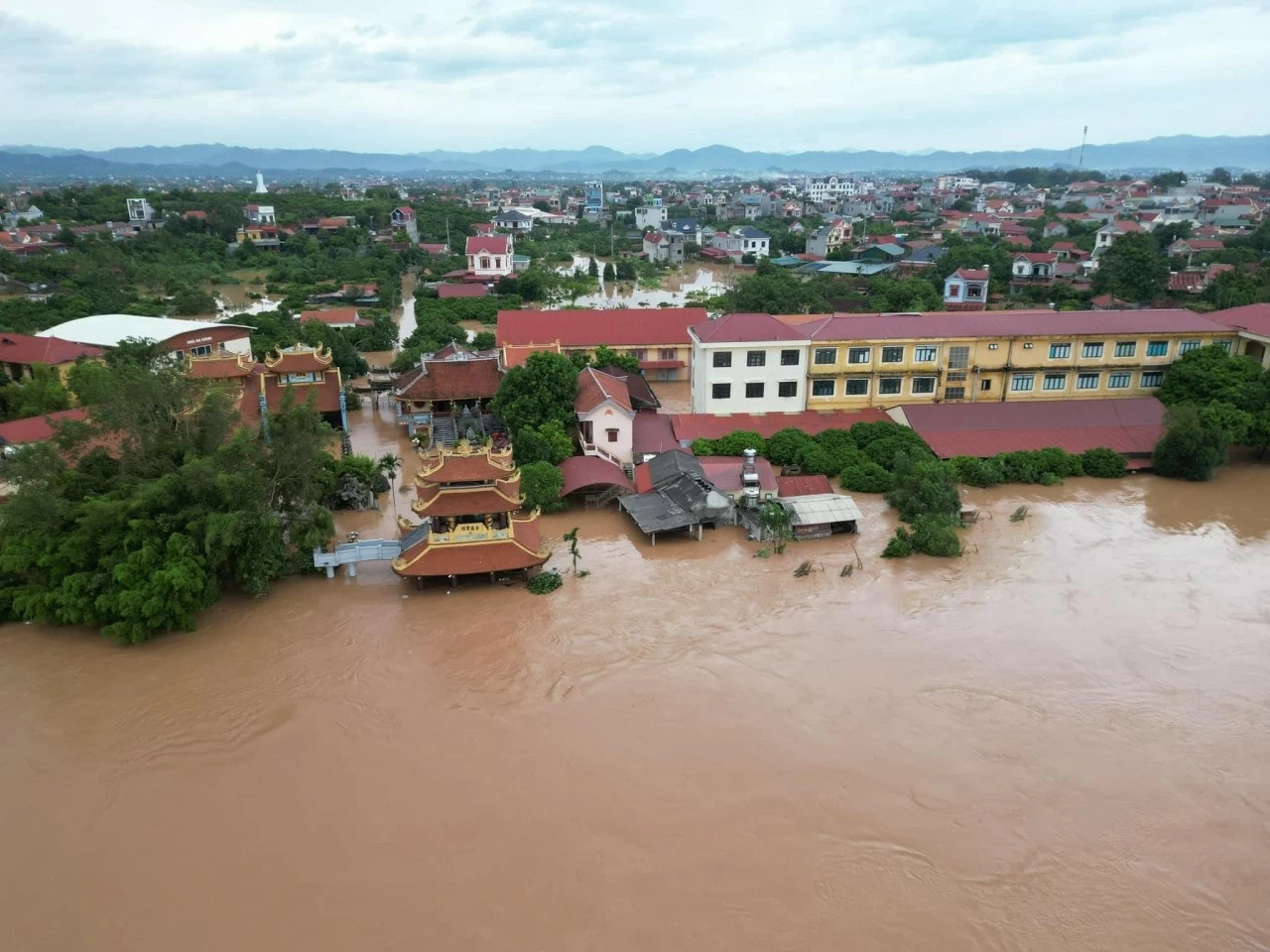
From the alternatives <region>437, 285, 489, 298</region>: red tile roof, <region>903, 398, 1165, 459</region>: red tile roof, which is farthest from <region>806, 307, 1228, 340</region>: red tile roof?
<region>437, 285, 489, 298</region>: red tile roof

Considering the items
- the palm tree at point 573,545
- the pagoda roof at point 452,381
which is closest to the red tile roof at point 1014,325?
the pagoda roof at point 452,381

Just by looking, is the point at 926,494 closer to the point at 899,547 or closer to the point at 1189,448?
the point at 899,547

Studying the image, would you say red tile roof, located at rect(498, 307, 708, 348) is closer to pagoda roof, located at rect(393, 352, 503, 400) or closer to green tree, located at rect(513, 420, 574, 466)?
pagoda roof, located at rect(393, 352, 503, 400)

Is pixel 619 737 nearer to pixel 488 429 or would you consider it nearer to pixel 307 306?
pixel 488 429

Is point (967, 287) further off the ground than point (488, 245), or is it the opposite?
point (488, 245)

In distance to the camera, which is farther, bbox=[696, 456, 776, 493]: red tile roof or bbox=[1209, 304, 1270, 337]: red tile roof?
bbox=[1209, 304, 1270, 337]: red tile roof

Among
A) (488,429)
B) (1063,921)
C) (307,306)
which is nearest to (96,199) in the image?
(307,306)

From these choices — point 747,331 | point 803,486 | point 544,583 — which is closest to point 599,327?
point 747,331

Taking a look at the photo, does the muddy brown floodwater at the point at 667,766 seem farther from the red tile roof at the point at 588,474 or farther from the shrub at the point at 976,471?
the shrub at the point at 976,471
